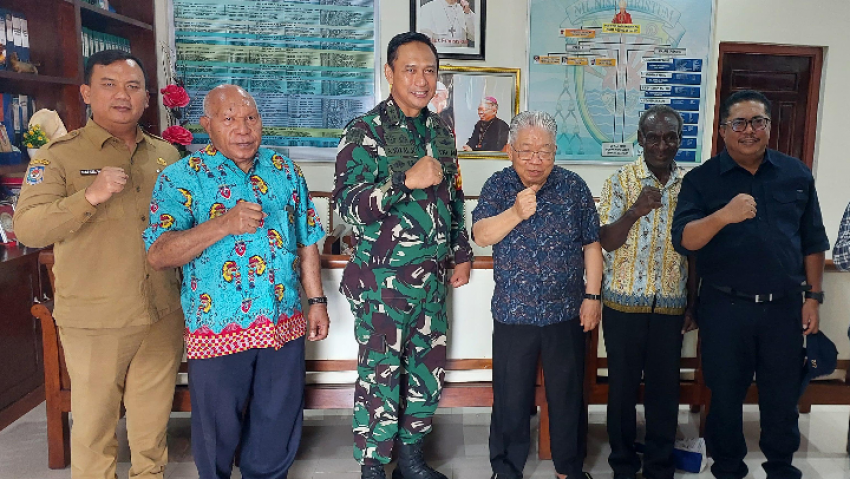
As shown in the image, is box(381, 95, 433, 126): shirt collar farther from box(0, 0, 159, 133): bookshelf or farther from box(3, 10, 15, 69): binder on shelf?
box(3, 10, 15, 69): binder on shelf

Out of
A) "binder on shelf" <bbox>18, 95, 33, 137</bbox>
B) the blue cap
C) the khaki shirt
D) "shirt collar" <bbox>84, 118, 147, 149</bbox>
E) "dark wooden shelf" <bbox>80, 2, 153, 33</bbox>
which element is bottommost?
the blue cap

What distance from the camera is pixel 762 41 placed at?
14.1 feet

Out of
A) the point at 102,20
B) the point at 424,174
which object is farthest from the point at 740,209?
the point at 102,20

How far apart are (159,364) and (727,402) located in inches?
75.4

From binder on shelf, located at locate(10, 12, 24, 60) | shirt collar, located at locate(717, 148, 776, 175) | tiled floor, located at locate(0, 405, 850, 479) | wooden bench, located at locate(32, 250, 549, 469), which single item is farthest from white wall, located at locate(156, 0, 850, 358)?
shirt collar, located at locate(717, 148, 776, 175)

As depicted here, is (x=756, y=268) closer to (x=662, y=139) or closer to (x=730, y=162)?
(x=730, y=162)

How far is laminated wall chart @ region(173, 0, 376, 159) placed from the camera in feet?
13.3

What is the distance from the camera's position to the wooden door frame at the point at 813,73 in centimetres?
432

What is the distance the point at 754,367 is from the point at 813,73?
3359mm

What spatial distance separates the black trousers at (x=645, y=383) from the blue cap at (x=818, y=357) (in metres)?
0.43

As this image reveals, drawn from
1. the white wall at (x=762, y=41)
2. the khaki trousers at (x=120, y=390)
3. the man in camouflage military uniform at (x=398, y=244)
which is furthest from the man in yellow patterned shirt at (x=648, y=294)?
the white wall at (x=762, y=41)

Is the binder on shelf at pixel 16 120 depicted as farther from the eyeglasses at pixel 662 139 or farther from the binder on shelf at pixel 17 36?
the eyeglasses at pixel 662 139

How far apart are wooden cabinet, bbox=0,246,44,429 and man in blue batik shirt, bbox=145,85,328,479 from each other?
1.52 m

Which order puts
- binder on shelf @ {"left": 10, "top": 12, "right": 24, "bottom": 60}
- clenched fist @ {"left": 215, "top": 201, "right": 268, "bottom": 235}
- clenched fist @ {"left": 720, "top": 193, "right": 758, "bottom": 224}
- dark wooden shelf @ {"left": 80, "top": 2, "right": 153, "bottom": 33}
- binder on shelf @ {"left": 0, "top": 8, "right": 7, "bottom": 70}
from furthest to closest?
dark wooden shelf @ {"left": 80, "top": 2, "right": 153, "bottom": 33}, binder on shelf @ {"left": 10, "top": 12, "right": 24, "bottom": 60}, binder on shelf @ {"left": 0, "top": 8, "right": 7, "bottom": 70}, clenched fist @ {"left": 720, "top": 193, "right": 758, "bottom": 224}, clenched fist @ {"left": 215, "top": 201, "right": 268, "bottom": 235}
